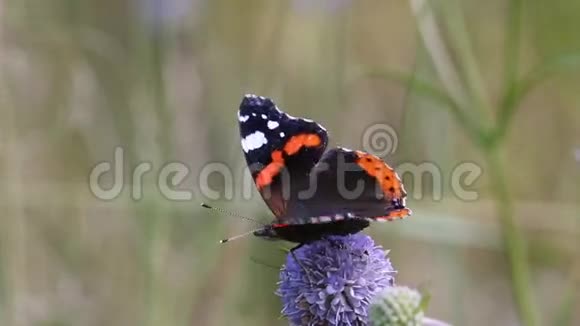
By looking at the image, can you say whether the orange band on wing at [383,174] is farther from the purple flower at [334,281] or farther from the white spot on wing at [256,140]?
the white spot on wing at [256,140]

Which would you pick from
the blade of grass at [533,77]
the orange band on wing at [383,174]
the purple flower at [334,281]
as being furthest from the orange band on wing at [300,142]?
the blade of grass at [533,77]

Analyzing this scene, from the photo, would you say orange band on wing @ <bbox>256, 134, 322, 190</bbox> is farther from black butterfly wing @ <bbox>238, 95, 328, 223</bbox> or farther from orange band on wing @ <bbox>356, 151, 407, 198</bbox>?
orange band on wing @ <bbox>356, 151, 407, 198</bbox>

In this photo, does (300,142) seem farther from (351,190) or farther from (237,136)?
(237,136)

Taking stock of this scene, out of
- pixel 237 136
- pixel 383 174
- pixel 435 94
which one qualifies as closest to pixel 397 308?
pixel 383 174

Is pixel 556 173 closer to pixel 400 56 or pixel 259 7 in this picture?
pixel 400 56

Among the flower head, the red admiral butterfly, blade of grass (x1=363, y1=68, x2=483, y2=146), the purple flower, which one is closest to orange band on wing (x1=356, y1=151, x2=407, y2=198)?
the red admiral butterfly
